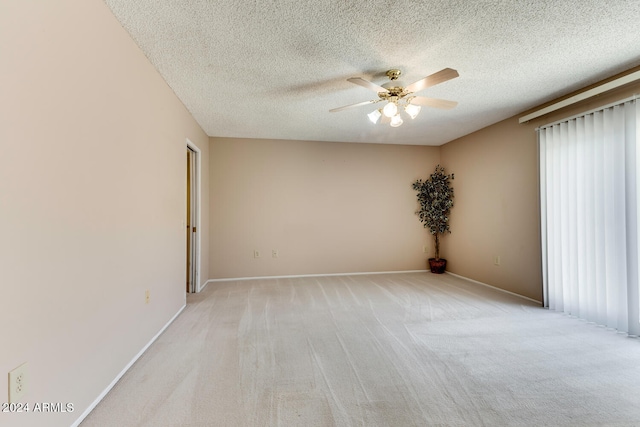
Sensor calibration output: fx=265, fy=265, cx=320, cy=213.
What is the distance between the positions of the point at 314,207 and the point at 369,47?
3.04 metres

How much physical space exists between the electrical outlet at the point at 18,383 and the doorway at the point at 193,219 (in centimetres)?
285

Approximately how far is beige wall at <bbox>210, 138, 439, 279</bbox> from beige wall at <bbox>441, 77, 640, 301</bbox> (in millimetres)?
719

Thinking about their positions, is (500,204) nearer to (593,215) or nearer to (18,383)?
(593,215)

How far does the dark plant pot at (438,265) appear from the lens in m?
4.95

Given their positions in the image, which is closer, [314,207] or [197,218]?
[197,218]

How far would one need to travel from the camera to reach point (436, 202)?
16.1 feet

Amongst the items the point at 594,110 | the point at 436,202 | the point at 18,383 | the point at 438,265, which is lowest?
the point at 438,265

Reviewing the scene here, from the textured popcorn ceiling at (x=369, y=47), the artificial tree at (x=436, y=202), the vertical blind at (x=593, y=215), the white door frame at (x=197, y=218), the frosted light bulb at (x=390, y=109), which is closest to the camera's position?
the textured popcorn ceiling at (x=369, y=47)

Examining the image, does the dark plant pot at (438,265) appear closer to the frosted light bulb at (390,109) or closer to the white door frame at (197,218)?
the frosted light bulb at (390,109)

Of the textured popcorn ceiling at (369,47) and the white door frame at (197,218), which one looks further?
the white door frame at (197,218)

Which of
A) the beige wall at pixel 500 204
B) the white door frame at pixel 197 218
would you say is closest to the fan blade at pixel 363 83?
the beige wall at pixel 500 204

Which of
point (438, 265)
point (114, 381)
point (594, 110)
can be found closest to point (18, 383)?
point (114, 381)

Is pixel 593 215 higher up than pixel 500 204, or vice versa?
pixel 500 204

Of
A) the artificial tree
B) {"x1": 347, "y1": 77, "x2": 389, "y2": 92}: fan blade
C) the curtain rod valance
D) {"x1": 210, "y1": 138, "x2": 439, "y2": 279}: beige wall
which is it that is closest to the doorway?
{"x1": 210, "y1": 138, "x2": 439, "y2": 279}: beige wall
